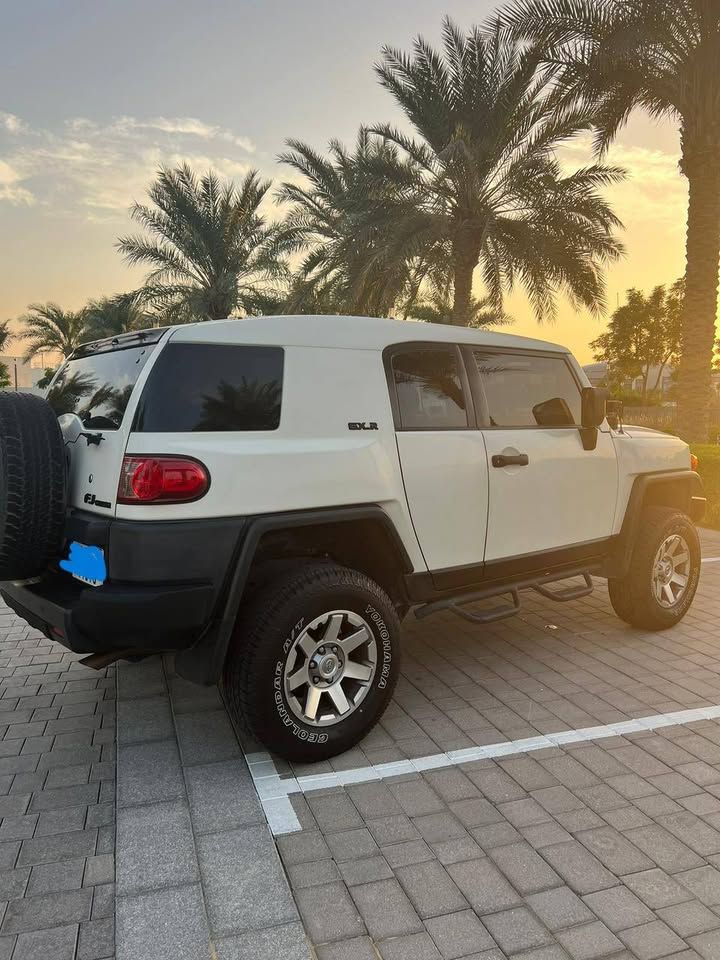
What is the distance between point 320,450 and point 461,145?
13.2 metres

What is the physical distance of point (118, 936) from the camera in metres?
2.30

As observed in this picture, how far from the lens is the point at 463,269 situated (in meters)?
17.4

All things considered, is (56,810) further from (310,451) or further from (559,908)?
(559,908)

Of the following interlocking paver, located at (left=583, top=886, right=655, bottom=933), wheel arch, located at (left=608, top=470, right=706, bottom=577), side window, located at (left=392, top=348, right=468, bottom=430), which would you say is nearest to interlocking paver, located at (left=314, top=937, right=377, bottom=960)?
interlocking paver, located at (left=583, top=886, right=655, bottom=933)

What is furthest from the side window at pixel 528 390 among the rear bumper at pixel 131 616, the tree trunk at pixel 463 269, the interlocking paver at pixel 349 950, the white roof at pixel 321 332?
the tree trunk at pixel 463 269

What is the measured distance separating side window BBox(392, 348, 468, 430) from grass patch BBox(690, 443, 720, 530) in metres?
7.22

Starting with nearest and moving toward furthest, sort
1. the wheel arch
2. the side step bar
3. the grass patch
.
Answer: the side step bar < the wheel arch < the grass patch

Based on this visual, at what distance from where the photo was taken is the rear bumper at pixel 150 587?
9.55 ft

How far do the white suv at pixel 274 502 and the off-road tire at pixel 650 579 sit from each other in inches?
43.7

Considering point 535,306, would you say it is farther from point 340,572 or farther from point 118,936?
point 118,936

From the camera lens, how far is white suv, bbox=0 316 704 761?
297 cm

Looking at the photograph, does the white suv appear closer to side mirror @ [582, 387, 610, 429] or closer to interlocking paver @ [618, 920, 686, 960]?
side mirror @ [582, 387, 610, 429]

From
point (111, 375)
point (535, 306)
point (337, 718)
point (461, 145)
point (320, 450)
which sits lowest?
point (337, 718)

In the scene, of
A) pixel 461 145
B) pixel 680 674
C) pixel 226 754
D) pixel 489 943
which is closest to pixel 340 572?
pixel 226 754
